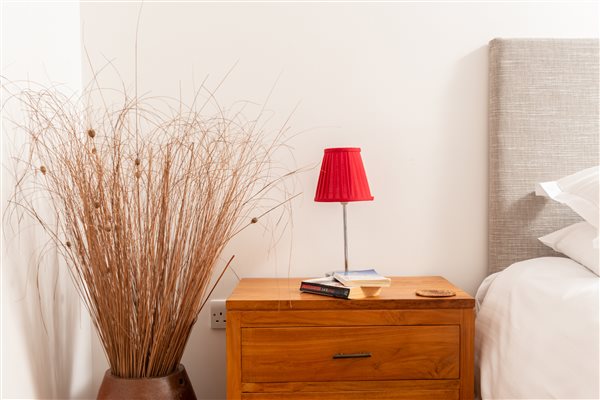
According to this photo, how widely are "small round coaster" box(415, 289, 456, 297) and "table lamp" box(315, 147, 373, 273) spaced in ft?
1.05

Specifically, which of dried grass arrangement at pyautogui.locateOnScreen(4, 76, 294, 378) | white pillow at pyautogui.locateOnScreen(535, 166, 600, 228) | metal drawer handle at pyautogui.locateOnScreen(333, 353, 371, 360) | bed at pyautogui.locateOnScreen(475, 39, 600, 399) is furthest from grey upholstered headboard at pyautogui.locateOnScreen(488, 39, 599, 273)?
dried grass arrangement at pyautogui.locateOnScreen(4, 76, 294, 378)

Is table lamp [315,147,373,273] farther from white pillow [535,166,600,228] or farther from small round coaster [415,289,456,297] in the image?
white pillow [535,166,600,228]

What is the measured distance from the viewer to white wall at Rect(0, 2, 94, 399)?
5.42ft

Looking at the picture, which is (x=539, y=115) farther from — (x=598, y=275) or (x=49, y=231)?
(x=49, y=231)

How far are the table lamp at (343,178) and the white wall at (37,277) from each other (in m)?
0.86

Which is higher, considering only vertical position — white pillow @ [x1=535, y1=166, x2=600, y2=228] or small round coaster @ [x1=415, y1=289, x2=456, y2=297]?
white pillow @ [x1=535, y1=166, x2=600, y2=228]

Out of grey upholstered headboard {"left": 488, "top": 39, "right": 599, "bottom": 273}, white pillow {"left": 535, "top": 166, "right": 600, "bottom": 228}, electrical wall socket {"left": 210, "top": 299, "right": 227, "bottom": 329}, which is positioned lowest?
electrical wall socket {"left": 210, "top": 299, "right": 227, "bottom": 329}

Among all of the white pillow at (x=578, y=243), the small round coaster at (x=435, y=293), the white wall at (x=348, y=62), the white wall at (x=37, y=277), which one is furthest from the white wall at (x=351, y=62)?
the small round coaster at (x=435, y=293)

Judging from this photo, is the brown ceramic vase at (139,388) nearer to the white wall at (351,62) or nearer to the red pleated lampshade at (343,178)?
the white wall at (351,62)

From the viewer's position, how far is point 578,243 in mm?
1827

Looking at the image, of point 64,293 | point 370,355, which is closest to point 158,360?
point 64,293

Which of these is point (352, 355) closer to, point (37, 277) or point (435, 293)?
point (435, 293)

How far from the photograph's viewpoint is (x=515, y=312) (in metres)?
1.74

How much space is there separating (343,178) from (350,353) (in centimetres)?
51
